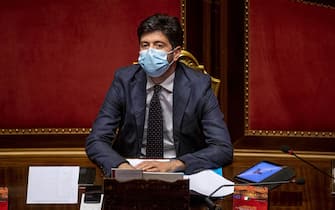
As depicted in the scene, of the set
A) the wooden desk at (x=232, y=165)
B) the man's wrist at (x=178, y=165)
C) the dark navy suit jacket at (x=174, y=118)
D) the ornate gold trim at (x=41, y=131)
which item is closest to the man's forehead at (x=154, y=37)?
the dark navy suit jacket at (x=174, y=118)

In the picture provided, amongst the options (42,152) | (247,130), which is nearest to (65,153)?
(42,152)

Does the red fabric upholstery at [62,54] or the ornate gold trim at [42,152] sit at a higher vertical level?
the red fabric upholstery at [62,54]

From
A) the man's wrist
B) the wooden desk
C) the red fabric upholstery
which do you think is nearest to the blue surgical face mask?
the man's wrist

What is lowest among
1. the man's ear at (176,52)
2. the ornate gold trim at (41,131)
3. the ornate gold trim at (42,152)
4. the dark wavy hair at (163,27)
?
the ornate gold trim at (42,152)

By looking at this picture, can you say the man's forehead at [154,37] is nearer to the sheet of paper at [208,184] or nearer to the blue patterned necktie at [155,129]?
the blue patterned necktie at [155,129]

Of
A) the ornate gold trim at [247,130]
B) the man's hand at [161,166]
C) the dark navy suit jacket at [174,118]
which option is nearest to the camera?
the man's hand at [161,166]

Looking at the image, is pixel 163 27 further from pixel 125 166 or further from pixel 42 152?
pixel 42 152

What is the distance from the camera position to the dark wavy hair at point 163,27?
2414mm

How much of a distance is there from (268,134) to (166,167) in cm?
165

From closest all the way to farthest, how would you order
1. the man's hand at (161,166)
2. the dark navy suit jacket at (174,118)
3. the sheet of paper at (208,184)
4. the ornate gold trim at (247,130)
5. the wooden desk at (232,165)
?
the sheet of paper at (208,184), the man's hand at (161,166), the dark navy suit jacket at (174,118), the wooden desk at (232,165), the ornate gold trim at (247,130)

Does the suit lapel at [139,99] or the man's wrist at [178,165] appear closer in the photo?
the man's wrist at [178,165]

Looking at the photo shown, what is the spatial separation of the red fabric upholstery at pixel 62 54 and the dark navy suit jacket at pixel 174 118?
1.11 m

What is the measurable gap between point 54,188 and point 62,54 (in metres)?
1.29

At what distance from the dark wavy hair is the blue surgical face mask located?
0.07 meters
